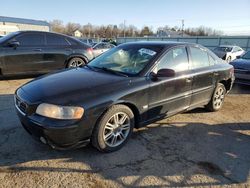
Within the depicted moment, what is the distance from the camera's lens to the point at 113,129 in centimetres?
335

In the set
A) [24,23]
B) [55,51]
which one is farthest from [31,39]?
[24,23]

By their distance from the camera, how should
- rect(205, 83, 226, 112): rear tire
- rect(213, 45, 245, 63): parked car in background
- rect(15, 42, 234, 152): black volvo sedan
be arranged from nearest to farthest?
rect(15, 42, 234, 152): black volvo sedan → rect(205, 83, 226, 112): rear tire → rect(213, 45, 245, 63): parked car in background

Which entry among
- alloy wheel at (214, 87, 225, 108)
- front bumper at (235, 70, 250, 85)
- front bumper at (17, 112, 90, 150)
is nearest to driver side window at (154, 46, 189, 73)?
alloy wheel at (214, 87, 225, 108)

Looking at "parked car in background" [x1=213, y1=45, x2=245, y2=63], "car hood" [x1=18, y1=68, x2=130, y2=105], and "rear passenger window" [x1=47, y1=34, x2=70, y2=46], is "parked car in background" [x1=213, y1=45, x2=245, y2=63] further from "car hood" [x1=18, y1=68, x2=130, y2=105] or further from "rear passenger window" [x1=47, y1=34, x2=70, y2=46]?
"car hood" [x1=18, y1=68, x2=130, y2=105]

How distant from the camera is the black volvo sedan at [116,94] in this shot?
9.44ft

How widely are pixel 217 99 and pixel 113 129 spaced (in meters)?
3.01

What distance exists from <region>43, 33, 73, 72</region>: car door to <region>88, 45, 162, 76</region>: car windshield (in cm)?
377

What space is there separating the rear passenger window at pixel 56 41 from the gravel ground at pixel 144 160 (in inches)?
159

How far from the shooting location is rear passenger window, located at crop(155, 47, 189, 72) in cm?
393

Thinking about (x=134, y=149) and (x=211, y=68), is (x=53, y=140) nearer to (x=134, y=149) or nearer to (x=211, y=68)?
(x=134, y=149)

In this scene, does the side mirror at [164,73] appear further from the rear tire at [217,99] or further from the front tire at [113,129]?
the rear tire at [217,99]

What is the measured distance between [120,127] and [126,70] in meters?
0.93

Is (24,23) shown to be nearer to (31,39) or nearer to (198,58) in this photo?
(31,39)

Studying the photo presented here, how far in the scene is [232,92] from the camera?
24.6 ft
